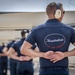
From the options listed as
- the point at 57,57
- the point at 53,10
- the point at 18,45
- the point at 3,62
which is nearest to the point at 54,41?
the point at 57,57

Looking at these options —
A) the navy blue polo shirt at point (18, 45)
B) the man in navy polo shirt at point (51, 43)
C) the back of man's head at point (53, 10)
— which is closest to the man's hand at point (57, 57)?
the man in navy polo shirt at point (51, 43)

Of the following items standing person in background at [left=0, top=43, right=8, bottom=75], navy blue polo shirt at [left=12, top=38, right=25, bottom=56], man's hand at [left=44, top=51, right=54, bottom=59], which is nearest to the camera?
man's hand at [left=44, top=51, right=54, bottom=59]

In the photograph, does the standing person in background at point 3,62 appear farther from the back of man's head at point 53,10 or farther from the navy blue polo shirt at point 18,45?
the back of man's head at point 53,10

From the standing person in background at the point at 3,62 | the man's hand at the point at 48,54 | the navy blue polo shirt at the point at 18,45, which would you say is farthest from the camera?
the standing person in background at the point at 3,62

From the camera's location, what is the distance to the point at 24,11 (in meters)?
5.81

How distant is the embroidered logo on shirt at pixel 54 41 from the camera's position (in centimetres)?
229

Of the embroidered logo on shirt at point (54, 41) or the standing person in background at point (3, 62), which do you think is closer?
the embroidered logo on shirt at point (54, 41)

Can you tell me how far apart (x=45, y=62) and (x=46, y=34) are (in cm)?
24

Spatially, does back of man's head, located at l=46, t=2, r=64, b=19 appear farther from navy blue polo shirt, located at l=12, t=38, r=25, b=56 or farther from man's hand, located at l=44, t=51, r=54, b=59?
navy blue polo shirt, located at l=12, t=38, r=25, b=56

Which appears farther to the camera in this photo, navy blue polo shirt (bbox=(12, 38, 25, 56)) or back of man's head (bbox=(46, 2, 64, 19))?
navy blue polo shirt (bbox=(12, 38, 25, 56))

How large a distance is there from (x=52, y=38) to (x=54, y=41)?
31 mm

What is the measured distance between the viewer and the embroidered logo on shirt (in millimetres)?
2295

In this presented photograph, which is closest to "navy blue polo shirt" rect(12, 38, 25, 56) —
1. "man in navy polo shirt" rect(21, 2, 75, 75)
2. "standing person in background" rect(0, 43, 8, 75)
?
"man in navy polo shirt" rect(21, 2, 75, 75)

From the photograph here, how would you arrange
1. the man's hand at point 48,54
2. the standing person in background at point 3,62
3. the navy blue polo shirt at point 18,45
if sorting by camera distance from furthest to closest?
the standing person in background at point 3,62
the navy blue polo shirt at point 18,45
the man's hand at point 48,54
